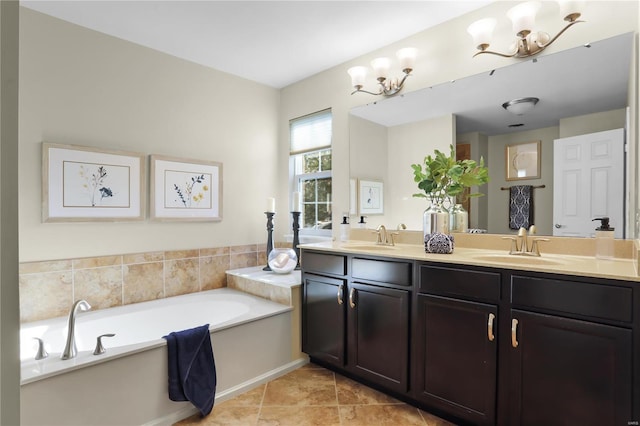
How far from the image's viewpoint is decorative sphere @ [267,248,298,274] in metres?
3.15

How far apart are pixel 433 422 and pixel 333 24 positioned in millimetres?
2726

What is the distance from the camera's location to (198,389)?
6.66 feet

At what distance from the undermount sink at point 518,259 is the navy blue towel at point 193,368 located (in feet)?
5.66

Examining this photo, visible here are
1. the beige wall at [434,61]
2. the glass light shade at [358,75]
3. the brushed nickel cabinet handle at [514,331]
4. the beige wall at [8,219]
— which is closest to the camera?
the beige wall at [8,219]

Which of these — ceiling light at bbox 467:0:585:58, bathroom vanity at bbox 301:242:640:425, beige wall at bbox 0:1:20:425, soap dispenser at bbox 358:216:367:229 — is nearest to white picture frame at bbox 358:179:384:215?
soap dispenser at bbox 358:216:367:229

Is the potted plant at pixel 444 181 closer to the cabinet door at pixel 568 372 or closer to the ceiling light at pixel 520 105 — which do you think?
the ceiling light at pixel 520 105

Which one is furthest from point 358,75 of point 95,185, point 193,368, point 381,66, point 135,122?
point 193,368

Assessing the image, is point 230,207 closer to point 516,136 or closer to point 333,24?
point 333,24

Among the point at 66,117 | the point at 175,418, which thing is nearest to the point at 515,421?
the point at 175,418

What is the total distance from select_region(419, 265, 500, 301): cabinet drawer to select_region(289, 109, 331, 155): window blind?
182cm

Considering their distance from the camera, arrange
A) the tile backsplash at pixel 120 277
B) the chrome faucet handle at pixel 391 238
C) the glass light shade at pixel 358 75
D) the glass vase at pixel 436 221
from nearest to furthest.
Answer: the glass vase at pixel 436 221 < the tile backsplash at pixel 120 277 < the chrome faucet handle at pixel 391 238 < the glass light shade at pixel 358 75

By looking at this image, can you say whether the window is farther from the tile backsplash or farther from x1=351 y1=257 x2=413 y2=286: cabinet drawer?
x1=351 y1=257 x2=413 y2=286: cabinet drawer

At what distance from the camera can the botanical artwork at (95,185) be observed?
2.41m

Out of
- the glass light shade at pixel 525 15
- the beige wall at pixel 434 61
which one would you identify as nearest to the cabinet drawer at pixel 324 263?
the beige wall at pixel 434 61
